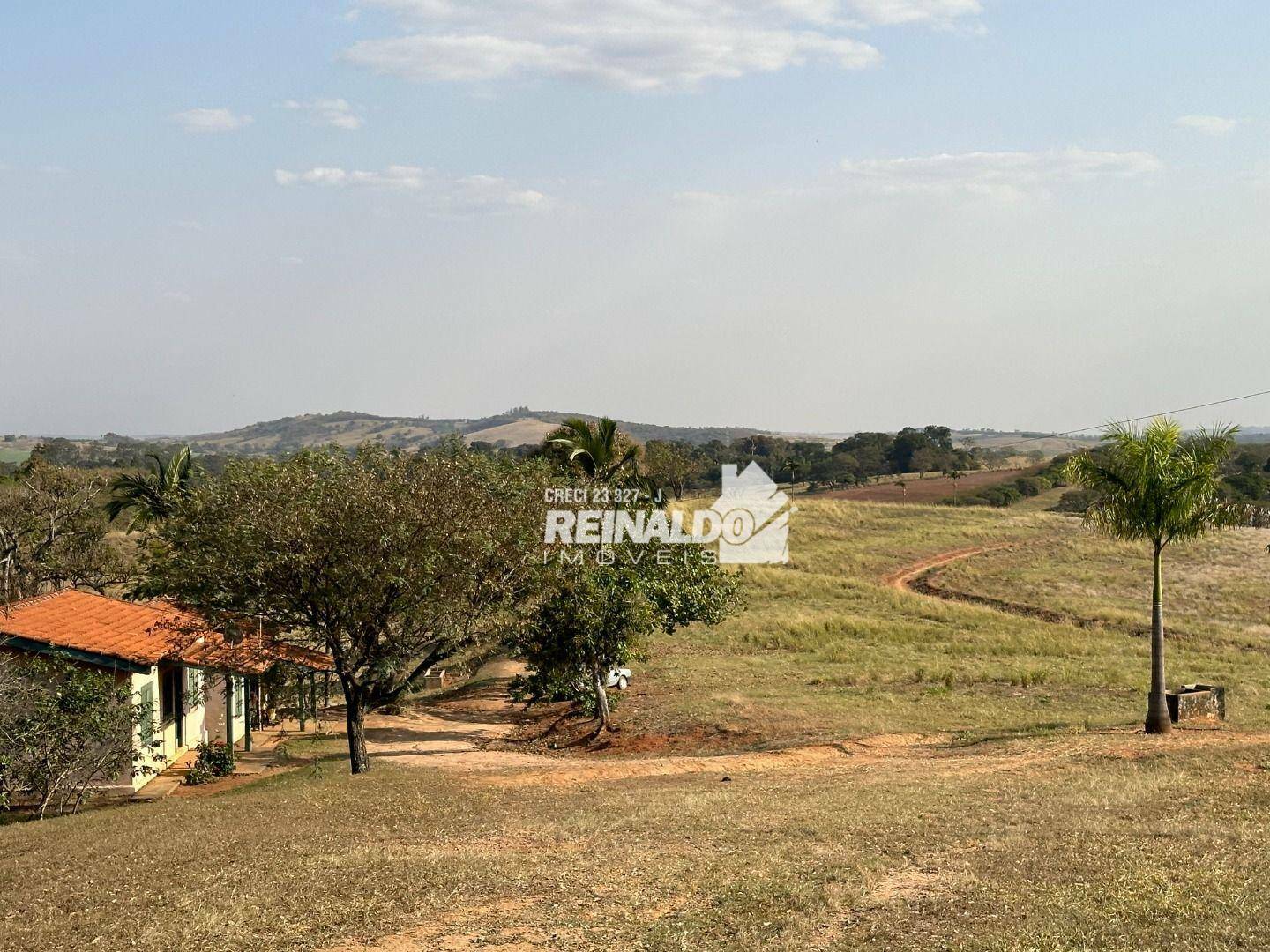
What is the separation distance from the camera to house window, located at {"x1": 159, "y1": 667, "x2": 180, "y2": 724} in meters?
21.5

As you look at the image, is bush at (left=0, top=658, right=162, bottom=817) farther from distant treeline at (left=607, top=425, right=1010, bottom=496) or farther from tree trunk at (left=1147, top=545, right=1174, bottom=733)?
distant treeline at (left=607, top=425, right=1010, bottom=496)

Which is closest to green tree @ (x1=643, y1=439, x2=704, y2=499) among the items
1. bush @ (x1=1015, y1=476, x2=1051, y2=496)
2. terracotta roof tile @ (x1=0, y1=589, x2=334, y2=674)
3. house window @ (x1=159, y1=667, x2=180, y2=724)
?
bush @ (x1=1015, y1=476, x2=1051, y2=496)

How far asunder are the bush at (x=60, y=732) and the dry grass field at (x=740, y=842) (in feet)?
4.37

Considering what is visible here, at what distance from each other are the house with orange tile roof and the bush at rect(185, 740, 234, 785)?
705mm

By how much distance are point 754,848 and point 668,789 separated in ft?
15.2

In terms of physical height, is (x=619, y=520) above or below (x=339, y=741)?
above

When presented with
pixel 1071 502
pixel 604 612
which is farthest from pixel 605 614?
pixel 1071 502

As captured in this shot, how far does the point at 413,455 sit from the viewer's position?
20078 mm

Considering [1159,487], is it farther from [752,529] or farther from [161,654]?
[752,529]

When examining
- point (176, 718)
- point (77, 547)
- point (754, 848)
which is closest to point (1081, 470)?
point (754, 848)

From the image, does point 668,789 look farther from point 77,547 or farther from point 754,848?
point 77,547

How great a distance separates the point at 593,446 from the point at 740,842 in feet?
64.2

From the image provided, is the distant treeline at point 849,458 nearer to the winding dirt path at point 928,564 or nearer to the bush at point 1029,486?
the bush at point 1029,486

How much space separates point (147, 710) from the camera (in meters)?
18.9
